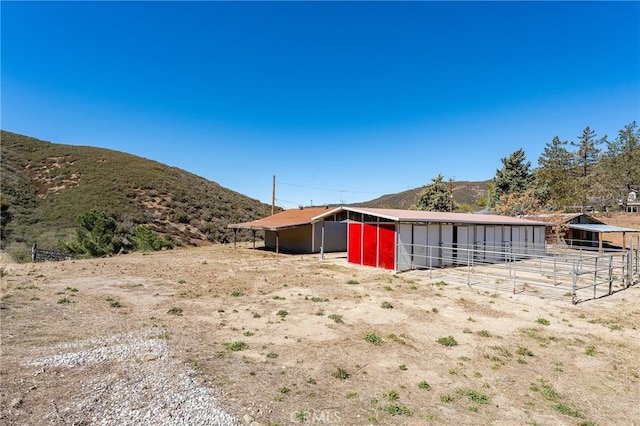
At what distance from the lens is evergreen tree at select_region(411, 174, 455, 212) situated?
49.2 meters

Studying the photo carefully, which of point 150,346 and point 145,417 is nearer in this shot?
point 145,417

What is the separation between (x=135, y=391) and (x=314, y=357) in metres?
3.04

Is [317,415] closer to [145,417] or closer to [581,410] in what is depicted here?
[145,417]

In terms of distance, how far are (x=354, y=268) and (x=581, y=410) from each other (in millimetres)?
13510

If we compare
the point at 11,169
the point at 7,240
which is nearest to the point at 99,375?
the point at 7,240

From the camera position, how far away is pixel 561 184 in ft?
145

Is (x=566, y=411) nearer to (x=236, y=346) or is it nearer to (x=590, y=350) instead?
(x=590, y=350)

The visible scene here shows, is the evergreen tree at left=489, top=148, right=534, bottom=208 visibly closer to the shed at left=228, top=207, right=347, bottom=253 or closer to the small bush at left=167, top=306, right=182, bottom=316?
the shed at left=228, top=207, right=347, bottom=253

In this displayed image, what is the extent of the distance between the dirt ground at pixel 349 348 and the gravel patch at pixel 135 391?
5.0 inches

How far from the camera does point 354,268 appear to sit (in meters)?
18.2

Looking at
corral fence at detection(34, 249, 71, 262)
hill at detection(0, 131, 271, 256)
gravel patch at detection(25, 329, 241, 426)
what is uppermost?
hill at detection(0, 131, 271, 256)

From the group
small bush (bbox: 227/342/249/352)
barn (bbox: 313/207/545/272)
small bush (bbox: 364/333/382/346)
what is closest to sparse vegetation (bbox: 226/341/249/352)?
small bush (bbox: 227/342/249/352)

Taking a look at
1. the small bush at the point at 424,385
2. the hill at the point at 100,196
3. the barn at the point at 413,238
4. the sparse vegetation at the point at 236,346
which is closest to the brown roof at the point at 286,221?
the barn at the point at 413,238

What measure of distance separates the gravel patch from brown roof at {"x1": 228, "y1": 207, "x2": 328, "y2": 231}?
1605cm
